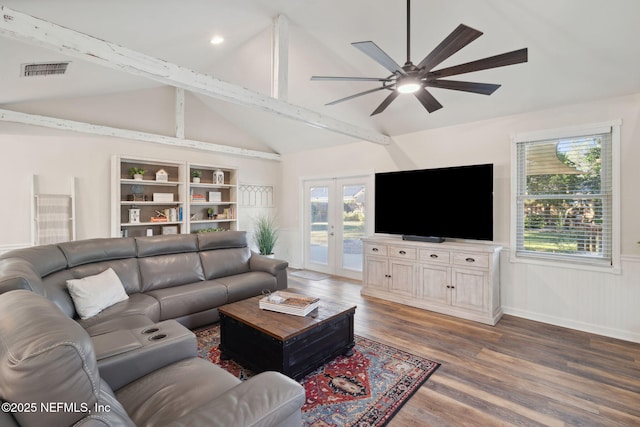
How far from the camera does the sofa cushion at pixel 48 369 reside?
794 millimetres

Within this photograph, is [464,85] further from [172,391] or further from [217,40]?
[217,40]

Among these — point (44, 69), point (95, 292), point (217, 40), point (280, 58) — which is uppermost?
point (217, 40)

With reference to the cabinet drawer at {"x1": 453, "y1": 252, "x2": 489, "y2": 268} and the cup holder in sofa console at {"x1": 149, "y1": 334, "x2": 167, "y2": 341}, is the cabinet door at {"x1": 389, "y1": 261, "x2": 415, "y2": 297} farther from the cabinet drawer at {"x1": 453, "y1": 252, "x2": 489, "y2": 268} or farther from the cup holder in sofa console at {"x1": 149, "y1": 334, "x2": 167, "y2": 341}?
the cup holder in sofa console at {"x1": 149, "y1": 334, "x2": 167, "y2": 341}

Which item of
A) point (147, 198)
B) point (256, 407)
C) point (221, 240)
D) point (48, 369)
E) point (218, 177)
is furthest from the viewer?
point (218, 177)

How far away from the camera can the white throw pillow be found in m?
2.68

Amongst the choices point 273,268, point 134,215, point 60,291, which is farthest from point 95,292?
Answer: point 134,215

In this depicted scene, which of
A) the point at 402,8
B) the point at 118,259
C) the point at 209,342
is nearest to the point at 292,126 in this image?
the point at 402,8

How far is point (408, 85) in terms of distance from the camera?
7.64 ft

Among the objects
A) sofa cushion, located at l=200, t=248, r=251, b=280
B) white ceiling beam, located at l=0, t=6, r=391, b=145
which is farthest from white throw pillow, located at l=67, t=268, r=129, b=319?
white ceiling beam, located at l=0, t=6, r=391, b=145

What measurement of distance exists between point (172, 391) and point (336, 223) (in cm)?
476

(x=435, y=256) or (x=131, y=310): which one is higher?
(x=435, y=256)

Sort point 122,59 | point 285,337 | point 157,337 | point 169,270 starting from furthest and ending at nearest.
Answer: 1. point 169,270
2. point 122,59
3. point 285,337
4. point 157,337

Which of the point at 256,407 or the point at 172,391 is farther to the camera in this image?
the point at 172,391

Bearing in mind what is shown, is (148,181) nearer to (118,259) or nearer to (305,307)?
(118,259)
